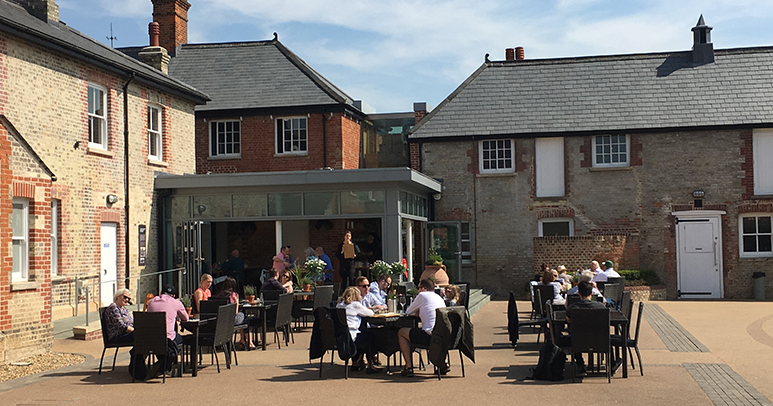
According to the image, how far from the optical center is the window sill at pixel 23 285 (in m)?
11.6

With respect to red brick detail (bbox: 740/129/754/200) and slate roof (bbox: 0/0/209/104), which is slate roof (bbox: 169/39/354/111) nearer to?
slate roof (bbox: 0/0/209/104)

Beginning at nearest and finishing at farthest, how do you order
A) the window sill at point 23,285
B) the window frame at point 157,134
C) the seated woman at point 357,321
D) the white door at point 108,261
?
the seated woman at point 357,321 < the window sill at point 23,285 < the white door at point 108,261 < the window frame at point 157,134

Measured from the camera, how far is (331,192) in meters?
17.9

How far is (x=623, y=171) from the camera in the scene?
23.5 meters

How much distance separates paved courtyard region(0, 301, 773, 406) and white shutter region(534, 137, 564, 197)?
11.4 metres

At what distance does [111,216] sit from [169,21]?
12.5 m

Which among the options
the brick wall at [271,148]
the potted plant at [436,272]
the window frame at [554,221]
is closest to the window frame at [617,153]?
the window frame at [554,221]

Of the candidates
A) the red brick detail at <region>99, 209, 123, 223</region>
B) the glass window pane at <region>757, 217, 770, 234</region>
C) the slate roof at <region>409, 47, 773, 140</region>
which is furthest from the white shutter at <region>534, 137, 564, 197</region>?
the red brick detail at <region>99, 209, 123, 223</region>

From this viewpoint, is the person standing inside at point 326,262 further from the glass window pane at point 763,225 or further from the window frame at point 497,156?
the glass window pane at point 763,225

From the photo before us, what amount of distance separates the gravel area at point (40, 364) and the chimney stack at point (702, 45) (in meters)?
21.3

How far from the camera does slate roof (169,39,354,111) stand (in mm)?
24703

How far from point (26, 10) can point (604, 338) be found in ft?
48.0

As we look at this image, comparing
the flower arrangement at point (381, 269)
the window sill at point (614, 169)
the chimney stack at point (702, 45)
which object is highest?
the chimney stack at point (702, 45)

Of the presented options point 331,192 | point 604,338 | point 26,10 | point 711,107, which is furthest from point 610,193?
point 26,10
